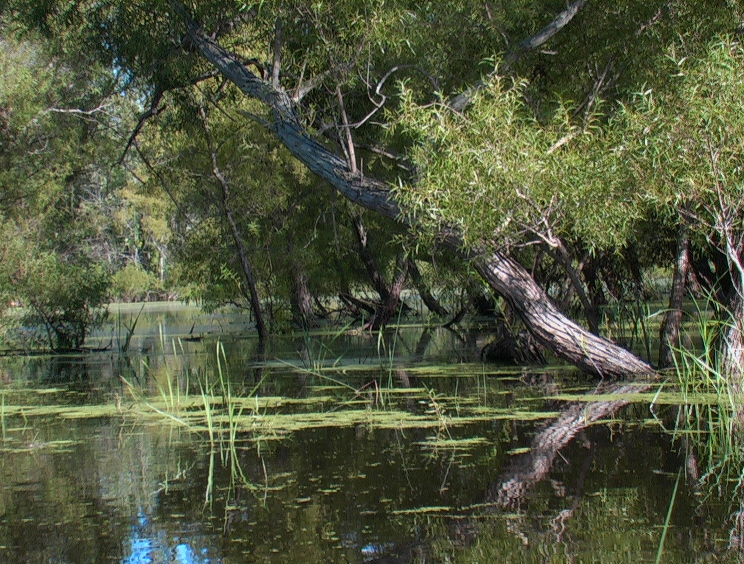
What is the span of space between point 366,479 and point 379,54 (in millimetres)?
6559

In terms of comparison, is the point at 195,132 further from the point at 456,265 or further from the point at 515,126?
the point at 515,126

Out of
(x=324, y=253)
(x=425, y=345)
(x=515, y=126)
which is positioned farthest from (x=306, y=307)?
(x=515, y=126)

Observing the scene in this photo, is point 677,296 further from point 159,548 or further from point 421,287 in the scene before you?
point 421,287

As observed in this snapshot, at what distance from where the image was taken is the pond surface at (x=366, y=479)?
382 centimetres

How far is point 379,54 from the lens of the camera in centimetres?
1054

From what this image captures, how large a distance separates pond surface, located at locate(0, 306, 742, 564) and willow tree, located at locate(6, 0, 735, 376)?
120 centimetres

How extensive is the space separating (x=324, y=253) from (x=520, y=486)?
46.9ft

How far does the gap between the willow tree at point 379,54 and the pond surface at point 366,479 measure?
1198 millimetres

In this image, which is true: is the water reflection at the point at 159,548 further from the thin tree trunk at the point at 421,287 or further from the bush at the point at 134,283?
the bush at the point at 134,283

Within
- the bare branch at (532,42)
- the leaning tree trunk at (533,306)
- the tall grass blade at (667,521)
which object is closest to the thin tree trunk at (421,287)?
the leaning tree trunk at (533,306)

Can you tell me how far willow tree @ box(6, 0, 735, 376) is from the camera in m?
8.91

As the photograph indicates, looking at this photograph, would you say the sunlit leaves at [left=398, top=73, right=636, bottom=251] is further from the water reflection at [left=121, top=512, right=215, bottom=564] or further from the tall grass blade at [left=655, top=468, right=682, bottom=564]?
the water reflection at [left=121, top=512, right=215, bottom=564]

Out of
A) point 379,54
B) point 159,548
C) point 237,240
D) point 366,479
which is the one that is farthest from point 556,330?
point 237,240

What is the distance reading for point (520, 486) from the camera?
4707 millimetres
